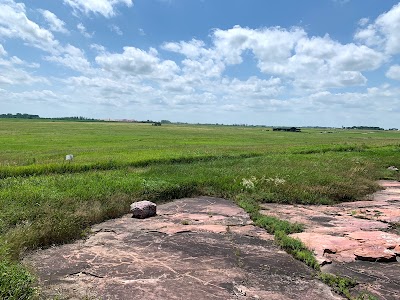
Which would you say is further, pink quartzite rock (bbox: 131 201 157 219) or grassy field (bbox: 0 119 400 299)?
pink quartzite rock (bbox: 131 201 157 219)

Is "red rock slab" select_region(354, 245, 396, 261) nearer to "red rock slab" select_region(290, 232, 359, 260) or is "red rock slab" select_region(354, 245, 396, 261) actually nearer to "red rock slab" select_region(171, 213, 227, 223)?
"red rock slab" select_region(290, 232, 359, 260)

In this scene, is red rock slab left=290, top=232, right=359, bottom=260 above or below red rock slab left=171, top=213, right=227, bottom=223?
above

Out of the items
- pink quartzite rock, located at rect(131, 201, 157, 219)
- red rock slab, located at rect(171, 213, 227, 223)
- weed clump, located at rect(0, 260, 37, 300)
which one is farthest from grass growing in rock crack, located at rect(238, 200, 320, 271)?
weed clump, located at rect(0, 260, 37, 300)

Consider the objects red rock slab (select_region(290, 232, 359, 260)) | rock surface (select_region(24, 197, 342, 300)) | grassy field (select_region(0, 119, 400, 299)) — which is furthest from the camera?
grassy field (select_region(0, 119, 400, 299))

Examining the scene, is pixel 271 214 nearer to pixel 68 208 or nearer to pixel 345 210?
pixel 345 210

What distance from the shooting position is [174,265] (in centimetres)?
690

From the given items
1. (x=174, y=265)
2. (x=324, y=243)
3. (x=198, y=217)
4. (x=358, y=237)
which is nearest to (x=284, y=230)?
(x=324, y=243)

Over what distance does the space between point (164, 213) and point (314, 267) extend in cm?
542

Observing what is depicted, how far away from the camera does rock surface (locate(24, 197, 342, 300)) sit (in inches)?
228

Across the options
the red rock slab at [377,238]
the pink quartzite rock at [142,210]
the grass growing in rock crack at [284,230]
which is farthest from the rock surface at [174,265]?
the red rock slab at [377,238]

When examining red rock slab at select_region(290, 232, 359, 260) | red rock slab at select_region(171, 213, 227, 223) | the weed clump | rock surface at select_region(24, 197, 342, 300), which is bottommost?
red rock slab at select_region(171, 213, 227, 223)

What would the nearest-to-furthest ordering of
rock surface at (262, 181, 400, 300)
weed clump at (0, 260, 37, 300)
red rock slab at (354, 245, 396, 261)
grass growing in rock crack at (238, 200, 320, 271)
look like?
weed clump at (0, 260, 37, 300) → rock surface at (262, 181, 400, 300) → grass growing in rock crack at (238, 200, 320, 271) → red rock slab at (354, 245, 396, 261)

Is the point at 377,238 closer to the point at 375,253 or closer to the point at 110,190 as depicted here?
the point at 375,253

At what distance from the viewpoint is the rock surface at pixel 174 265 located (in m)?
5.79
